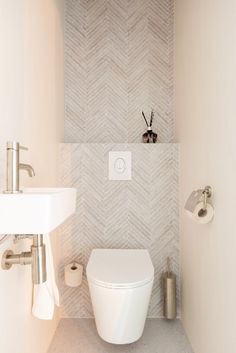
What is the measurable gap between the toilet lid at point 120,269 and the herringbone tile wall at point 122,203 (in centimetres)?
22

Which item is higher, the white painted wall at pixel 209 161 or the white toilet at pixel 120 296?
the white painted wall at pixel 209 161

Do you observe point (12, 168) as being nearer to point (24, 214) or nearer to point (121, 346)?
point (24, 214)

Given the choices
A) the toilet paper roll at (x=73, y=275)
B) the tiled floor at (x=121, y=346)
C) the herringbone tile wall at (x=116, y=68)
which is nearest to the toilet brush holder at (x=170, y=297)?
the tiled floor at (x=121, y=346)

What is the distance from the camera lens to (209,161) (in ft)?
4.09

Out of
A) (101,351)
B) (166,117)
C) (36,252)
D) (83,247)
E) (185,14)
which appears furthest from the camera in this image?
(166,117)

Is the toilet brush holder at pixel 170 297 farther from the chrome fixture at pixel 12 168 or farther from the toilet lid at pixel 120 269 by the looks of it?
the chrome fixture at pixel 12 168

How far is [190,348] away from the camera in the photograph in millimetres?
1513

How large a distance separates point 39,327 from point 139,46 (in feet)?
6.44

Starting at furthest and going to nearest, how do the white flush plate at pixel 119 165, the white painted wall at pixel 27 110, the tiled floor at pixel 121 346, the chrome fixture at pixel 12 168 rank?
1. the white flush plate at pixel 119 165
2. the tiled floor at pixel 121 346
3. the white painted wall at pixel 27 110
4. the chrome fixture at pixel 12 168

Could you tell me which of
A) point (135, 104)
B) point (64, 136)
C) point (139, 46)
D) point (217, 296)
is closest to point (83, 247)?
point (64, 136)

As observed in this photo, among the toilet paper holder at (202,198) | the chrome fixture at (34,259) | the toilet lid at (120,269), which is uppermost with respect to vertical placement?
the toilet paper holder at (202,198)

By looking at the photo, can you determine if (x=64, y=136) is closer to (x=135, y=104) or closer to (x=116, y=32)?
(x=135, y=104)

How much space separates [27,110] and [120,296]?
3.17ft

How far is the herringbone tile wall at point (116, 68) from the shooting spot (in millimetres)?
2035
